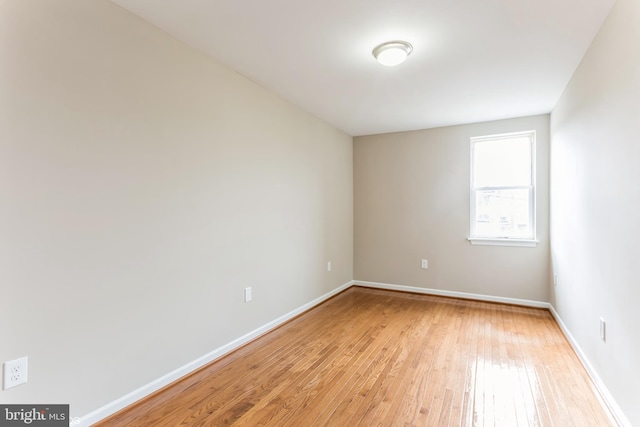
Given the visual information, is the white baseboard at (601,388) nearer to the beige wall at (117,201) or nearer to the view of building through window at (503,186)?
the view of building through window at (503,186)

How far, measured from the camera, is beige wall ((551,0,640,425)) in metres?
1.68

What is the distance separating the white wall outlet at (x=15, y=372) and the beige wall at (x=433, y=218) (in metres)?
4.15

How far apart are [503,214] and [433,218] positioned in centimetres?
88

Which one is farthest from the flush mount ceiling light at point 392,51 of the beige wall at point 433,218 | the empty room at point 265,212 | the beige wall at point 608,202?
the beige wall at point 433,218

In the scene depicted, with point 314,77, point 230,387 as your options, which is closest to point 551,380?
point 230,387

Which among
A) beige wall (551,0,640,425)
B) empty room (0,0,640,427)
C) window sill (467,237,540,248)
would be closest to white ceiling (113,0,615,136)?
empty room (0,0,640,427)

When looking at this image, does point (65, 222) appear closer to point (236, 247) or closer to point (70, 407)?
point (70, 407)

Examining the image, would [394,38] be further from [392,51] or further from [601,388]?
[601,388]

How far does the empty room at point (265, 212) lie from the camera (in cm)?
163

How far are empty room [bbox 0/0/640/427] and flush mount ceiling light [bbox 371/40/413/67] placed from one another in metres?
0.02

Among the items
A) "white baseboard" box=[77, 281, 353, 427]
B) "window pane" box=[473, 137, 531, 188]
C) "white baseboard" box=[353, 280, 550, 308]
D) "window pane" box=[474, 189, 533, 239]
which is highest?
"window pane" box=[473, 137, 531, 188]

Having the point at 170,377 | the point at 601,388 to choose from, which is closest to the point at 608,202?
the point at 601,388

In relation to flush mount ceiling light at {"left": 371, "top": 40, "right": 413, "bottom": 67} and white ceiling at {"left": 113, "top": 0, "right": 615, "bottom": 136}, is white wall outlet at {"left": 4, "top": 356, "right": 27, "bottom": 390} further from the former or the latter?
flush mount ceiling light at {"left": 371, "top": 40, "right": 413, "bottom": 67}

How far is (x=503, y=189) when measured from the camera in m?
4.22
